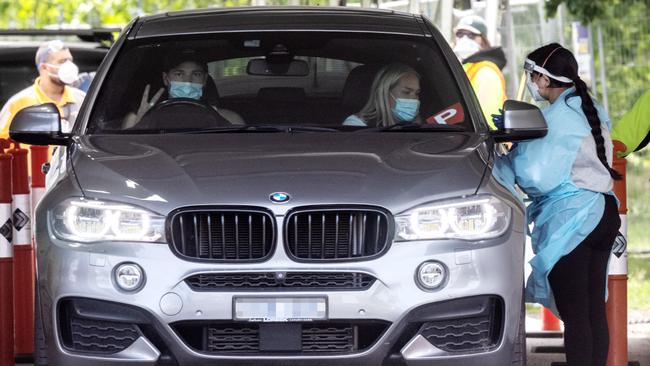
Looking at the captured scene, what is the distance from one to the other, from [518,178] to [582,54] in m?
9.92

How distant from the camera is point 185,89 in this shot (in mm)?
7773

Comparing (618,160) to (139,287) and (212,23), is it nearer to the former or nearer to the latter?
(212,23)

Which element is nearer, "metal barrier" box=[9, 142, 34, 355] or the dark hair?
the dark hair

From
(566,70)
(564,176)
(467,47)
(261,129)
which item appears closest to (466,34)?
(467,47)

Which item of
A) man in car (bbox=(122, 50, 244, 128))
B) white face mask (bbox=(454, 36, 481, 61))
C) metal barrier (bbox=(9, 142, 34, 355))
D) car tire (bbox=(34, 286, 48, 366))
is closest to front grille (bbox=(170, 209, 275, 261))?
car tire (bbox=(34, 286, 48, 366))

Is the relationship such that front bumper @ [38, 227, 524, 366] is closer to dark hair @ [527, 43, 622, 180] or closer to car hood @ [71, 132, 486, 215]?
car hood @ [71, 132, 486, 215]

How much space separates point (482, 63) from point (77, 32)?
13.1 ft

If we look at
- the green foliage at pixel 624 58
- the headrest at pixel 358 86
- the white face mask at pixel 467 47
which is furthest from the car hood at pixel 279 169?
the green foliage at pixel 624 58

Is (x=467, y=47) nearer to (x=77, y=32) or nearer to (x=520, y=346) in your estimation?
(x=77, y=32)

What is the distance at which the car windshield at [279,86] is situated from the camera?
24.2 feet

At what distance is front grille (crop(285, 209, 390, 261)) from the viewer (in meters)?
6.29

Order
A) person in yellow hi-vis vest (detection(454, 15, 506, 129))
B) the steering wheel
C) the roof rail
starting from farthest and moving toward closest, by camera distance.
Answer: the roof rail
person in yellow hi-vis vest (detection(454, 15, 506, 129))
the steering wheel

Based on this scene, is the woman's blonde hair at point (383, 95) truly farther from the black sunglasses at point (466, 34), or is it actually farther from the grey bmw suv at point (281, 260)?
the black sunglasses at point (466, 34)

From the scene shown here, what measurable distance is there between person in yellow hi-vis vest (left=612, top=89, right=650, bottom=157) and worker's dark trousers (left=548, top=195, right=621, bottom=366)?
0.62m
